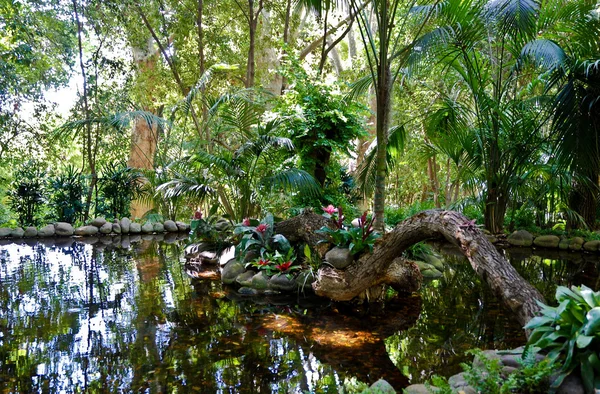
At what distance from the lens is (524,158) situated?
693 centimetres

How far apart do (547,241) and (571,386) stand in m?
6.34

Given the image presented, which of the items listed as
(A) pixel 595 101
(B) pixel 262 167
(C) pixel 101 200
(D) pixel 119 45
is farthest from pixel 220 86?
(A) pixel 595 101

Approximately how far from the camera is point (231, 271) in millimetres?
5387

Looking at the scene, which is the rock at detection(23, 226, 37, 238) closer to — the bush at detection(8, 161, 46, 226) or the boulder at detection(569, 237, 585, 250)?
the bush at detection(8, 161, 46, 226)

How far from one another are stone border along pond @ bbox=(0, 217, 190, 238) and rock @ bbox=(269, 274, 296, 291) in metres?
6.23

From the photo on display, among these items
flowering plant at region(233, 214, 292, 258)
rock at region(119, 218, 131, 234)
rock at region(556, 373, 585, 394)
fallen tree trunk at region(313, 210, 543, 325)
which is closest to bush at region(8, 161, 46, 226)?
rock at region(119, 218, 131, 234)

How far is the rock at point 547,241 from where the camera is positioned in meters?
7.44

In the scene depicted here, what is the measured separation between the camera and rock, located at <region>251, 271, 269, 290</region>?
4.96 m

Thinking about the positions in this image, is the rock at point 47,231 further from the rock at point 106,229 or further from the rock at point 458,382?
the rock at point 458,382

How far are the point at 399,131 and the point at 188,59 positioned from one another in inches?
265

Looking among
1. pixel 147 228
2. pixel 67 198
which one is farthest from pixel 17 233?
pixel 147 228

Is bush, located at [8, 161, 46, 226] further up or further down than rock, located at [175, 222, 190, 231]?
further up

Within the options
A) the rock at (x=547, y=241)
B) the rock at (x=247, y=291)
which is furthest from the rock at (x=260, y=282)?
the rock at (x=547, y=241)

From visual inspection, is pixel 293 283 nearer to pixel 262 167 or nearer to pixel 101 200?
pixel 262 167
